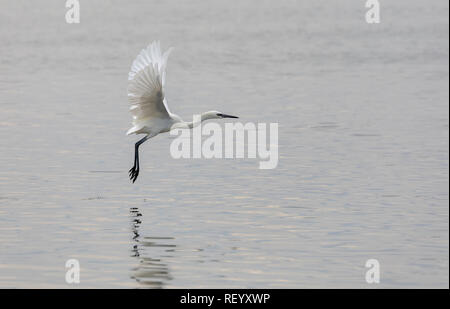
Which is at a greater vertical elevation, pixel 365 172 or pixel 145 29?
pixel 145 29

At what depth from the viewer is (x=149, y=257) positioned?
12.8 metres

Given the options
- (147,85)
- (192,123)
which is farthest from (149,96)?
(192,123)

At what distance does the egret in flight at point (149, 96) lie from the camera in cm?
1703

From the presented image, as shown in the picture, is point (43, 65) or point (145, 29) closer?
point (43, 65)

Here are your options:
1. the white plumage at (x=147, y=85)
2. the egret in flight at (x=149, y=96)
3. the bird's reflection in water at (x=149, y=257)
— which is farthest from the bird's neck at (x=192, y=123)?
the bird's reflection in water at (x=149, y=257)

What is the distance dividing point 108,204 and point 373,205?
4070 mm

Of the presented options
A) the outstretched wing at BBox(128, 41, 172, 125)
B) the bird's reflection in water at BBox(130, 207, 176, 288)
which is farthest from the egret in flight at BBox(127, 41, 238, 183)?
the bird's reflection in water at BBox(130, 207, 176, 288)

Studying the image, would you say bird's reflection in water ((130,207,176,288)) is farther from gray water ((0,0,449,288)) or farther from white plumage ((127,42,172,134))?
white plumage ((127,42,172,134))

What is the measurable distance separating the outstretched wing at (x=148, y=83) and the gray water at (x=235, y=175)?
46.9 inches

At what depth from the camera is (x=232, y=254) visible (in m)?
13.0

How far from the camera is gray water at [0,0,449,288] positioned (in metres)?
12.6
